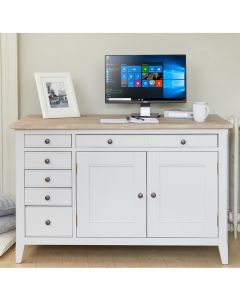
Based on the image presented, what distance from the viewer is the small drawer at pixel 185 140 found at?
3.23 meters

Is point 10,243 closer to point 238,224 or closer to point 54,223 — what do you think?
point 54,223

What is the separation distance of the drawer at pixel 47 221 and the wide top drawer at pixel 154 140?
0.42m

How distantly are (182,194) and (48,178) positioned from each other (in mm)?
764

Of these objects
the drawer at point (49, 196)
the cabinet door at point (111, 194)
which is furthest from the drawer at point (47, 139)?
the drawer at point (49, 196)

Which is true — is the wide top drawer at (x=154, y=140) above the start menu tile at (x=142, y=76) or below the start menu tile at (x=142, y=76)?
below

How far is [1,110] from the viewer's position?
3.89 metres

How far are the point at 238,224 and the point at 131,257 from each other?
97 centimetres

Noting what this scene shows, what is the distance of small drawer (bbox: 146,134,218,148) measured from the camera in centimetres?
323

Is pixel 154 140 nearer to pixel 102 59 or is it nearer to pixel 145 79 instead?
pixel 145 79

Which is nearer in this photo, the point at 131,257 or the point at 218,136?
the point at 218,136

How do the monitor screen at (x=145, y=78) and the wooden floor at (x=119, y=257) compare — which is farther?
the monitor screen at (x=145, y=78)

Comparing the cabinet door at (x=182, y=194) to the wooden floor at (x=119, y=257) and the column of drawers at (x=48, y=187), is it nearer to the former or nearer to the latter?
the wooden floor at (x=119, y=257)
